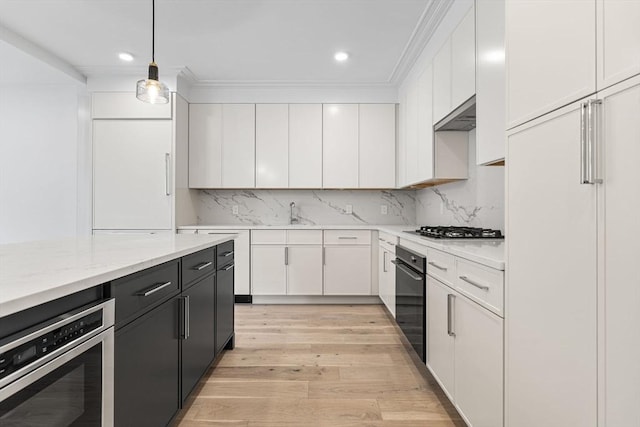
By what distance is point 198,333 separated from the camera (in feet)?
6.55

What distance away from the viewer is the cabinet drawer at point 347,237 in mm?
4086

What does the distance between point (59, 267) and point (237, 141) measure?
133 inches

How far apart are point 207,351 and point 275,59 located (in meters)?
2.82

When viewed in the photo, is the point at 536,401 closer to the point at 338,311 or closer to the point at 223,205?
the point at 338,311

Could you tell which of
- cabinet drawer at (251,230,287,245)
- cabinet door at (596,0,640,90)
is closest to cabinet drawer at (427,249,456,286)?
cabinet door at (596,0,640,90)

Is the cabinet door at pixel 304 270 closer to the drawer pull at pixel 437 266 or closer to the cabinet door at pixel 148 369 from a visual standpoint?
the drawer pull at pixel 437 266

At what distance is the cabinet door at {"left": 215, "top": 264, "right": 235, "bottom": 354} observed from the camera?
2.38 m

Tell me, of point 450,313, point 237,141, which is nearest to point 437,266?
point 450,313

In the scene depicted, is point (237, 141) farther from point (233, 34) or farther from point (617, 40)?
point (617, 40)

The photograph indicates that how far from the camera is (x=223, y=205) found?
183 inches

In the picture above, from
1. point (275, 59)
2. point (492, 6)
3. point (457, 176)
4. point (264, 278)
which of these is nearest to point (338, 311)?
point (264, 278)

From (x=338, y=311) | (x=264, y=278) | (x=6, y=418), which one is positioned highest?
(x=6, y=418)

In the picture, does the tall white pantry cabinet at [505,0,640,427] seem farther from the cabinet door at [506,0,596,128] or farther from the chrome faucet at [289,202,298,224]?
the chrome faucet at [289,202,298,224]

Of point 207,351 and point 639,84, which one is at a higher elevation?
point 639,84
